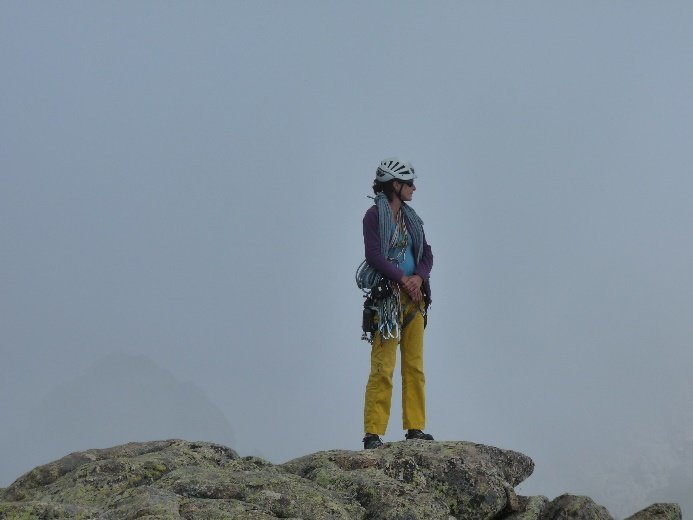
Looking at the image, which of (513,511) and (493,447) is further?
(493,447)

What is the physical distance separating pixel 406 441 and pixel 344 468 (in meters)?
1.65

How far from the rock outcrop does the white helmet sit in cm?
479

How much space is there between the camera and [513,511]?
12.4m

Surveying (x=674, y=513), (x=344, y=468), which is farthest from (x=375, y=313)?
(x=674, y=513)

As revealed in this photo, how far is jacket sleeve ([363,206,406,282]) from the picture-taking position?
1528 centimetres

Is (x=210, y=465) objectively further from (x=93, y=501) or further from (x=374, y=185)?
(x=374, y=185)

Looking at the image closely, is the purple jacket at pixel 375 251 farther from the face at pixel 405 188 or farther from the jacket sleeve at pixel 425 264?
the face at pixel 405 188

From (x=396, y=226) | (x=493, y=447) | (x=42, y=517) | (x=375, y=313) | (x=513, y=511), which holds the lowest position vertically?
(x=42, y=517)

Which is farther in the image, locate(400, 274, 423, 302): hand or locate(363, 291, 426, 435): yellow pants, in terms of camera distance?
locate(400, 274, 423, 302): hand

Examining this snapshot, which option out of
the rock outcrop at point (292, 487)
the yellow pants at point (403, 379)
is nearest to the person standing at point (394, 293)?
the yellow pants at point (403, 379)

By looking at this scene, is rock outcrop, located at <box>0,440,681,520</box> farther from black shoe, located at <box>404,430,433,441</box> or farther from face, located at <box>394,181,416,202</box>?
face, located at <box>394,181,416,202</box>

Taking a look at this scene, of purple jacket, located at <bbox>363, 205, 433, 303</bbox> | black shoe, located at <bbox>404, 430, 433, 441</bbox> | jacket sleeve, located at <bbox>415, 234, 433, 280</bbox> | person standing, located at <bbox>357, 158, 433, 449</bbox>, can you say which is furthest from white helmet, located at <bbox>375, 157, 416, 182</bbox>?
black shoe, located at <bbox>404, 430, 433, 441</bbox>

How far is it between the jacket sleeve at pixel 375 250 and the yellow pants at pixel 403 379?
48 centimetres

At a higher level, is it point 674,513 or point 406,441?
point 406,441
